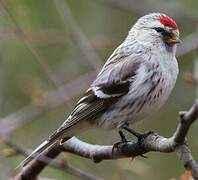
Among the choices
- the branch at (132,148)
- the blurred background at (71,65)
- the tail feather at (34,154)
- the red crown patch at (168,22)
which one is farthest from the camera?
the blurred background at (71,65)

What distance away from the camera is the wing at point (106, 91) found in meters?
4.26

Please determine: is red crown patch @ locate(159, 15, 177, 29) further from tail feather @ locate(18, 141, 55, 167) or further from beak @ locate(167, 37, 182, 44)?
tail feather @ locate(18, 141, 55, 167)

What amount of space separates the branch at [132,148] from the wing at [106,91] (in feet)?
0.73

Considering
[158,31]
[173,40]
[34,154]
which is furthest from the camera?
[158,31]

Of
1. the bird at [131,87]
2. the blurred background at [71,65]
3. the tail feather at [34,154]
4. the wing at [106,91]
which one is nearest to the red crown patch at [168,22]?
the bird at [131,87]

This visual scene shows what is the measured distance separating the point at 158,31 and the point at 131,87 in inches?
17.1

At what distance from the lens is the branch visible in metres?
2.73

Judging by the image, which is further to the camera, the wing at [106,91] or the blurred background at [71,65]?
the blurred background at [71,65]

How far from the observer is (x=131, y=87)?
167 inches

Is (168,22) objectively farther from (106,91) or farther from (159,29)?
(106,91)

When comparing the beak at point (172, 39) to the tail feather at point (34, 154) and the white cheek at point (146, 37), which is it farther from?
the tail feather at point (34, 154)

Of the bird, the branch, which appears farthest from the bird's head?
the branch

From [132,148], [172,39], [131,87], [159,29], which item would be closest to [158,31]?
[159,29]

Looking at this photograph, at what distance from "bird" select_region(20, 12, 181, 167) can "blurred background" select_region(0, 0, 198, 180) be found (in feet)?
2.15
